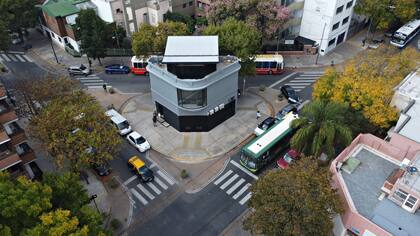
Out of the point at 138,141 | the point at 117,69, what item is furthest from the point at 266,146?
the point at 117,69

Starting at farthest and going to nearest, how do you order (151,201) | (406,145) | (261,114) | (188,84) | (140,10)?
(140,10)
(261,114)
(188,84)
(151,201)
(406,145)

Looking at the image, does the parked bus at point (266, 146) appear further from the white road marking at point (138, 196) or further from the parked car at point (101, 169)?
the parked car at point (101, 169)

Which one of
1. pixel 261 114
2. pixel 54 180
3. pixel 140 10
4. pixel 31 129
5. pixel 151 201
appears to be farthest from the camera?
pixel 140 10

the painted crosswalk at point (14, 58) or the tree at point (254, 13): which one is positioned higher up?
the tree at point (254, 13)

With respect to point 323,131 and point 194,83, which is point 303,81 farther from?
point 194,83

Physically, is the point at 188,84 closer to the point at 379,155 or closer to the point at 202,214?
the point at 202,214

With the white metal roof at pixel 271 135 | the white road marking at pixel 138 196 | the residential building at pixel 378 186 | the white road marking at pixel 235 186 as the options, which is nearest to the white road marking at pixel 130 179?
the white road marking at pixel 138 196

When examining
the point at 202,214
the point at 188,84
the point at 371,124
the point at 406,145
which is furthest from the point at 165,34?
the point at 406,145

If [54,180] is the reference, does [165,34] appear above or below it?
above
